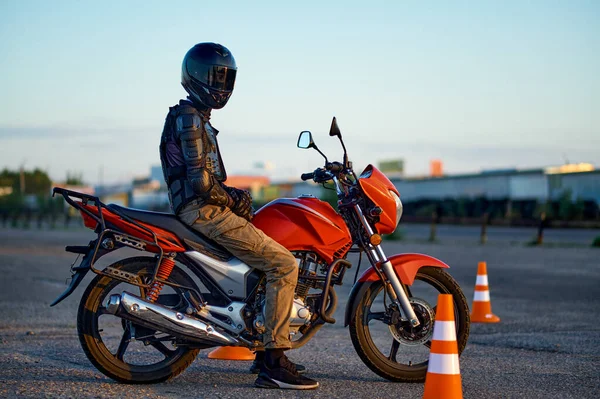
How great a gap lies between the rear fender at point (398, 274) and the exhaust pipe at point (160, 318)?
3.04 ft

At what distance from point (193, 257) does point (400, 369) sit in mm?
1607

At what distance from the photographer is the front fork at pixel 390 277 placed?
6051 millimetres

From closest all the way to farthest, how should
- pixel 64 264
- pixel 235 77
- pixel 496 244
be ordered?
pixel 235 77 → pixel 64 264 → pixel 496 244

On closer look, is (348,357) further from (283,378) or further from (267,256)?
(267,256)

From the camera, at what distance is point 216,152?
5.82m

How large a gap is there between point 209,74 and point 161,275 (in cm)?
136

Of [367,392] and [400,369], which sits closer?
[367,392]

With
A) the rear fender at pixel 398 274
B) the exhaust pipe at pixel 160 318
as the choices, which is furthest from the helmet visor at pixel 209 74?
the rear fender at pixel 398 274

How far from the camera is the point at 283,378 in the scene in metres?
5.78

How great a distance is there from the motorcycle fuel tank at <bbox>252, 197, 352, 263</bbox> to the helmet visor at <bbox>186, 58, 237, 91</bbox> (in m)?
0.87

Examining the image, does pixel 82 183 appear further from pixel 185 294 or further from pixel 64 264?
pixel 185 294

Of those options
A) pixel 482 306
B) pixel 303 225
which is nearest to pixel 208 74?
pixel 303 225

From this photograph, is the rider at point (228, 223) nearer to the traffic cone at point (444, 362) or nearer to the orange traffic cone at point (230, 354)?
the traffic cone at point (444, 362)

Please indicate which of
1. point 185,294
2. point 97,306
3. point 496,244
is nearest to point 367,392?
point 185,294
